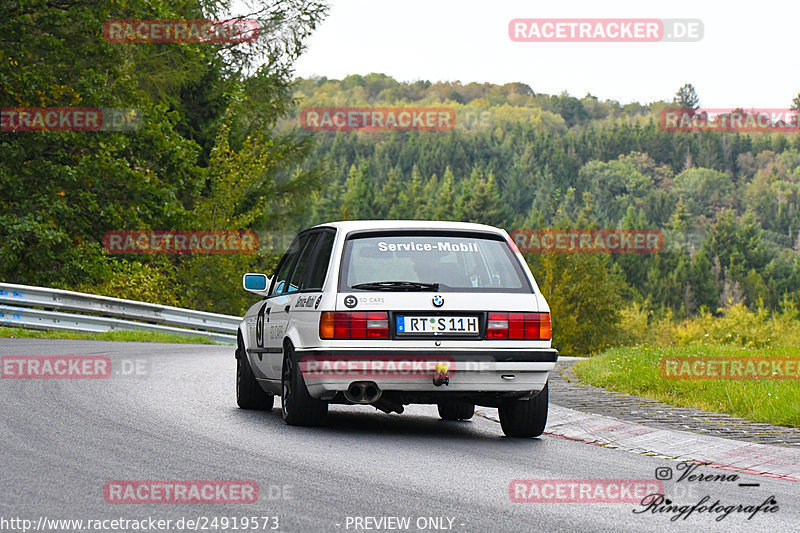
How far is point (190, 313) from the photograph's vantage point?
87.7ft

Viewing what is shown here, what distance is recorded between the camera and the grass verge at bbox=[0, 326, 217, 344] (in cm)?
2041

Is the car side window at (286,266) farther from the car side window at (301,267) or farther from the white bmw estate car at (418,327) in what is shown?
the white bmw estate car at (418,327)

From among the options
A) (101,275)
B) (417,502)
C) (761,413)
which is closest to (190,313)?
(101,275)

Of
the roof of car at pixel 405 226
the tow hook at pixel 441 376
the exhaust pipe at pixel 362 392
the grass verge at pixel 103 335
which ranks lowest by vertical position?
the grass verge at pixel 103 335

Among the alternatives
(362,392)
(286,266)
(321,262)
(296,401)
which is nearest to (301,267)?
(321,262)

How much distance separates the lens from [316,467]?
7.15m

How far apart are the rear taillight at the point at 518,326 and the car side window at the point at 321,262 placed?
1.45 meters

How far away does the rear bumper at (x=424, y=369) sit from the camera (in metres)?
8.58

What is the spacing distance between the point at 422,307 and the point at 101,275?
20.8 m

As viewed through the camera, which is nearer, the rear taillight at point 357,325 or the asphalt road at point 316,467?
the asphalt road at point 316,467

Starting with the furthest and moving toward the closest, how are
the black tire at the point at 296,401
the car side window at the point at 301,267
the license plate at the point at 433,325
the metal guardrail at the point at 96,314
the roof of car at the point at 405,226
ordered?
the metal guardrail at the point at 96,314
the car side window at the point at 301,267
the roof of car at the point at 405,226
the black tire at the point at 296,401
the license plate at the point at 433,325

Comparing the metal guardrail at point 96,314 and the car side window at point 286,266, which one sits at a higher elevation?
the car side window at point 286,266

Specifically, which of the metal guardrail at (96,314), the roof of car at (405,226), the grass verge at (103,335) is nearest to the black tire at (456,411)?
the roof of car at (405,226)

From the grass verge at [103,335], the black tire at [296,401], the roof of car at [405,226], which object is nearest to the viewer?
the black tire at [296,401]
